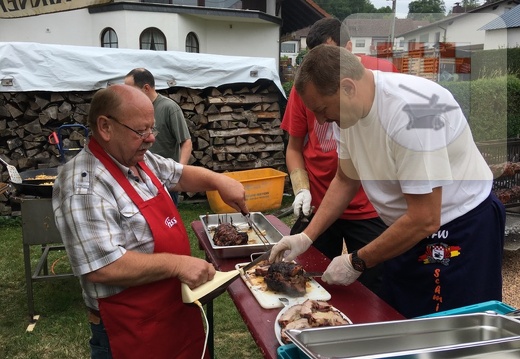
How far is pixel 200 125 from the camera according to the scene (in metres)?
7.75

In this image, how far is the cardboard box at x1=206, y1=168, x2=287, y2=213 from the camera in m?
7.06

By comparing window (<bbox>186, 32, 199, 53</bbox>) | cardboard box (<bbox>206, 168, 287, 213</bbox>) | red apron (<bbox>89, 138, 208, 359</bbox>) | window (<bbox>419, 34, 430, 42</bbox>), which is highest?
window (<bbox>186, 32, 199, 53</bbox>)

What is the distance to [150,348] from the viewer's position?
194 centimetres

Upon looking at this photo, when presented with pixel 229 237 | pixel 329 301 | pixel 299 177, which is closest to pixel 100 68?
pixel 299 177

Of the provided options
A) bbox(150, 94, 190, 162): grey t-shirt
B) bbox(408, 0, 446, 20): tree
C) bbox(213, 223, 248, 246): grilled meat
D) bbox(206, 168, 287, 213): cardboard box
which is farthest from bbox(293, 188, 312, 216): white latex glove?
bbox(206, 168, 287, 213): cardboard box

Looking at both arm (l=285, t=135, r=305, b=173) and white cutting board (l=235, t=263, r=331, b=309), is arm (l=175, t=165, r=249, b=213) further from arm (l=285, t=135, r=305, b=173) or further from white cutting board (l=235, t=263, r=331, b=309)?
arm (l=285, t=135, r=305, b=173)

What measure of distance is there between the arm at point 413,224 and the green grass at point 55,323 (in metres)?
2.13

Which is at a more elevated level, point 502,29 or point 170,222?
point 502,29

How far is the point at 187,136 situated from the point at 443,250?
3565 millimetres

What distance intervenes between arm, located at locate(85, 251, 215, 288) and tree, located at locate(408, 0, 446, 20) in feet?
4.06

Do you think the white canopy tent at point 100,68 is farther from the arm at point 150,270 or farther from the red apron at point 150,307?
the arm at point 150,270

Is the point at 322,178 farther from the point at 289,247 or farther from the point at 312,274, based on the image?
the point at 312,274

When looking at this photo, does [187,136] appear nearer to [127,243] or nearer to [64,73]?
[64,73]

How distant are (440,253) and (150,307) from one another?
124cm
